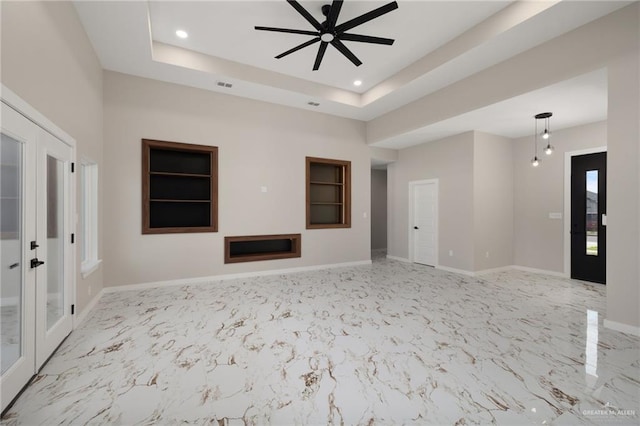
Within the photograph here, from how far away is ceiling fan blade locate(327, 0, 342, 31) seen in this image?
9.57ft

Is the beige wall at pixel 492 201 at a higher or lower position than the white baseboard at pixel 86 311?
higher

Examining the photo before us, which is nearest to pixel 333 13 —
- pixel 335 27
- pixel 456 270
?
pixel 335 27

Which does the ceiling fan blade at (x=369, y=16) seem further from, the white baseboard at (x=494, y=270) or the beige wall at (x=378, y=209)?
the beige wall at (x=378, y=209)

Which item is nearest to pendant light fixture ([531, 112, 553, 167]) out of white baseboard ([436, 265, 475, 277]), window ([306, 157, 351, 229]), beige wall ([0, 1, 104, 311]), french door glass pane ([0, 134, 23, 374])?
white baseboard ([436, 265, 475, 277])

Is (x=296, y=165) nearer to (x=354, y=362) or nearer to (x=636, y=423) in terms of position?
(x=354, y=362)

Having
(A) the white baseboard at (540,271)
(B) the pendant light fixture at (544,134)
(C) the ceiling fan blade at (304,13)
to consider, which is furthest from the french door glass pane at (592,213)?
(C) the ceiling fan blade at (304,13)

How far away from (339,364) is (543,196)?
6.04 meters

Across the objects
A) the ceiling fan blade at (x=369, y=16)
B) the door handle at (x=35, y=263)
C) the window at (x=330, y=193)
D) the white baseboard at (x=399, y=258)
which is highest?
the ceiling fan blade at (x=369, y=16)

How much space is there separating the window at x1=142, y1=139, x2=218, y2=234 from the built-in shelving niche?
22.1 inches

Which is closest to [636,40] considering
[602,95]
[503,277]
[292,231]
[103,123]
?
[602,95]

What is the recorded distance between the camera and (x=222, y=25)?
3.85 m

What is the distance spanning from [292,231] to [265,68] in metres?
3.20

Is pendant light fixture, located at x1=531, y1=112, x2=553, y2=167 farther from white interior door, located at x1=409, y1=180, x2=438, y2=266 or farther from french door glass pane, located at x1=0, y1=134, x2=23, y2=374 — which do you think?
french door glass pane, located at x1=0, y1=134, x2=23, y2=374

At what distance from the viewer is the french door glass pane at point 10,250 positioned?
1.85m
